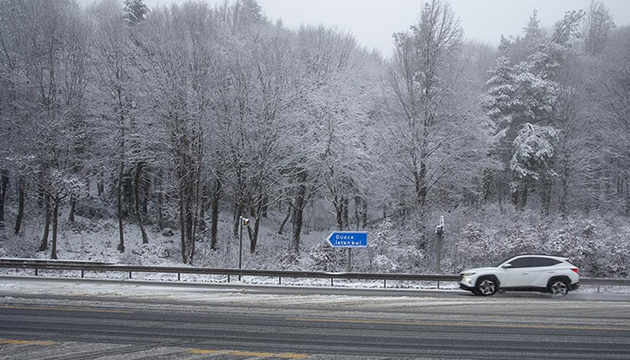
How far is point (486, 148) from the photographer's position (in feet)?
105

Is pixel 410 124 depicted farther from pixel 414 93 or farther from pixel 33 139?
pixel 33 139

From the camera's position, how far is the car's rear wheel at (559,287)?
60.1ft

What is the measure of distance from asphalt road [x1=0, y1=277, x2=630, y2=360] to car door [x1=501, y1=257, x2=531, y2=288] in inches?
47.4

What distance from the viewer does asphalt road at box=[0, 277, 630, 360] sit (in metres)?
9.02

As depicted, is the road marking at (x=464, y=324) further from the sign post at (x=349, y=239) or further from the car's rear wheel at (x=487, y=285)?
the sign post at (x=349, y=239)

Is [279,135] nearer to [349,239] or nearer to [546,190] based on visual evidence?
[349,239]

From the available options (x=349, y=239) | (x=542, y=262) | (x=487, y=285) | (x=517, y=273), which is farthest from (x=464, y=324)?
(x=349, y=239)

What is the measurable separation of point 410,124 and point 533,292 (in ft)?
42.6

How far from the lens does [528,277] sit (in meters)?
18.4

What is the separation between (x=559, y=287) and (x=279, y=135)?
18.4 metres

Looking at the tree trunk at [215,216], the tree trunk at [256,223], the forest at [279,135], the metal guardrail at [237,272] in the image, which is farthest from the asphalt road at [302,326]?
the tree trunk at [215,216]

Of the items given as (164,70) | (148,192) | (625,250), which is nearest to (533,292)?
(625,250)

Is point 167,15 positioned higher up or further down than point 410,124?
higher up

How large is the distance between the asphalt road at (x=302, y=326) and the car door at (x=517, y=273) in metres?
1.20
